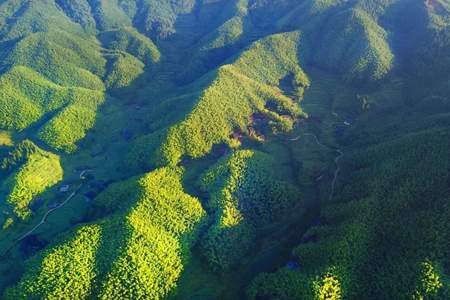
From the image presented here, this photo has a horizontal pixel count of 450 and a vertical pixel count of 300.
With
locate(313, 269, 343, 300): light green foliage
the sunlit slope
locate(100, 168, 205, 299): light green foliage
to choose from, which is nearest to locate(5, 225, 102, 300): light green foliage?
the sunlit slope

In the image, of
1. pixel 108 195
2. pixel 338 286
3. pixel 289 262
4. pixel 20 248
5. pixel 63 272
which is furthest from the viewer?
pixel 108 195

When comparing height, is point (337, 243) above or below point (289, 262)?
above

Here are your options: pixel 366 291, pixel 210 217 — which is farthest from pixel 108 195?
pixel 366 291

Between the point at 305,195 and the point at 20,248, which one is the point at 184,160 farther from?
the point at 20,248

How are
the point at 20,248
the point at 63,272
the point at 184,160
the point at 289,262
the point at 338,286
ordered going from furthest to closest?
the point at 184,160
the point at 20,248
the point at 289,262
the point at 63,272
the point at 338,286

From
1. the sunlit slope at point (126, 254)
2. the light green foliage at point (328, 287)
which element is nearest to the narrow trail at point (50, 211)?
the sunlit slope at point (126, 254)

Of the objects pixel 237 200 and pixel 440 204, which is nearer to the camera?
pixel 440 204
